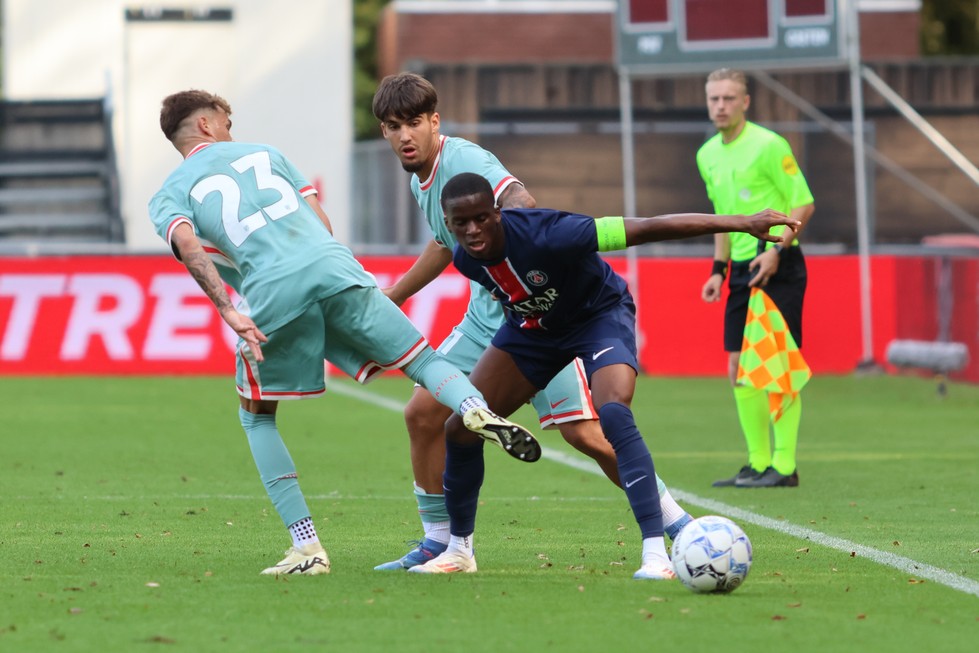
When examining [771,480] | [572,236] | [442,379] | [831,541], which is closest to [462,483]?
[442,379]

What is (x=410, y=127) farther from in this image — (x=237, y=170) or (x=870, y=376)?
(x=870, y=376)

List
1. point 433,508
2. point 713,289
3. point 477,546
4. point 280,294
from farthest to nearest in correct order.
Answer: point 713,289
point 477,546
point 433,508
point 280,294

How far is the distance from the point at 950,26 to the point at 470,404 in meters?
34.9

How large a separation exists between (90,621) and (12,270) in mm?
12973

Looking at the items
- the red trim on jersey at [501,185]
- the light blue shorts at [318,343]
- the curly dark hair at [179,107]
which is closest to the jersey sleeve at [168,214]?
the curly dark hair at [179,107]

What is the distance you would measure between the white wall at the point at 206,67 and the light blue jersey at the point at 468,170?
2050cm

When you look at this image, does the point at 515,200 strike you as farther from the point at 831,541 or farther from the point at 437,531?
the point at 831,541

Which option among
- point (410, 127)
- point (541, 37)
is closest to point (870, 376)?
point (410, 127)

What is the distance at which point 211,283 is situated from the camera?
6.16m

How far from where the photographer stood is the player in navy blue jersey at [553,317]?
19.8 ft

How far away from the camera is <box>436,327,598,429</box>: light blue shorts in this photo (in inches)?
270

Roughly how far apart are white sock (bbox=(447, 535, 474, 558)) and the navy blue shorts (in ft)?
2.05

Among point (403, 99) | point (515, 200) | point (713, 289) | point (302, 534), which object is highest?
point (403, 99)

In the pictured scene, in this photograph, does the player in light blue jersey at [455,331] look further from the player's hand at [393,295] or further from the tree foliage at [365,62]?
the tree foliage at [365,62]
